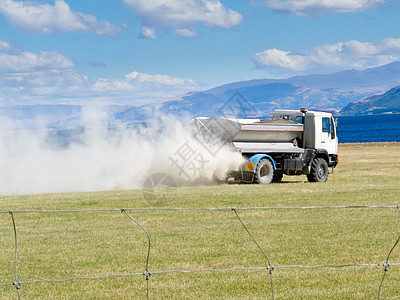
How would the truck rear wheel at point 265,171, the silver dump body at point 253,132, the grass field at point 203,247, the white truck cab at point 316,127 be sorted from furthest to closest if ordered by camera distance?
the white truck cab at point 316,127
the truck rear wheel at point 265,171
the silver dump body at point 253,132
the grass field at point 203,247

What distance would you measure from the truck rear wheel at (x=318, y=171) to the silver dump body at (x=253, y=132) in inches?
43.5

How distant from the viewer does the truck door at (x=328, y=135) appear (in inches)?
1028

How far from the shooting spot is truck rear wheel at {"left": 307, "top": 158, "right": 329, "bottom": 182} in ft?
83.0

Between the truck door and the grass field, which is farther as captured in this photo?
the truck door

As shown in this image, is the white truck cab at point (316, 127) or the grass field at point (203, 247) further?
the white truck cab at point (316, 127)

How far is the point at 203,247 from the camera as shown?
10711 mm

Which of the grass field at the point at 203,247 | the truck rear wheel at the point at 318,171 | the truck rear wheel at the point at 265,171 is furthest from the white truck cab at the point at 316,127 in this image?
the grass field at the point at 203,247

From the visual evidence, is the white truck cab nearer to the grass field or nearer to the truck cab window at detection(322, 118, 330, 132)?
the truck cab window at detection(322, 118, 330, 132)

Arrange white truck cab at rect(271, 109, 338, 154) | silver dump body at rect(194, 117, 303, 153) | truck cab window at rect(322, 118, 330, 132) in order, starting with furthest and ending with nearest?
truck cab window at rect(322, 118, 330, 132), white truck cab at rect(271, 109, 338, 154), silver dump body at rect(194, 117, 303, 153)

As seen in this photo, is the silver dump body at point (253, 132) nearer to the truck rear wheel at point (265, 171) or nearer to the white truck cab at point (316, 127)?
the truck rear wheel at point (265, 171)

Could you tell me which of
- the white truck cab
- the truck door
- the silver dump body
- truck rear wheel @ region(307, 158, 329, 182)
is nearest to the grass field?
the silver dump body

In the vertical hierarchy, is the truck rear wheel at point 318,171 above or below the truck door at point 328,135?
below

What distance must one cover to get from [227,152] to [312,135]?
16.4 ft

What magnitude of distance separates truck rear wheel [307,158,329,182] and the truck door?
90 cm
